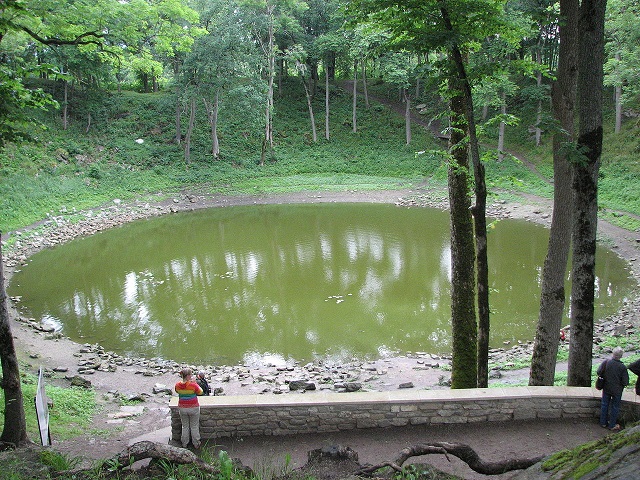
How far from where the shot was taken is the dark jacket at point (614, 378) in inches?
249

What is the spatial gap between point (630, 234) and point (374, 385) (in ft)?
51.4

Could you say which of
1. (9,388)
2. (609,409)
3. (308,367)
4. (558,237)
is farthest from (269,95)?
(609,409)

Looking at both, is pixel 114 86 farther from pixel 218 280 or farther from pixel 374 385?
pixel 374 385

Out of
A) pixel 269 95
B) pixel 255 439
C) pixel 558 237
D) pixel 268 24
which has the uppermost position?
pixel 268 24

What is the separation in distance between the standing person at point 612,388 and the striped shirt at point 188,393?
4.97 m

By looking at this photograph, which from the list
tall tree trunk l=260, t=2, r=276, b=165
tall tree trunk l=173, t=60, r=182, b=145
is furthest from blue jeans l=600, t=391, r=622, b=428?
tall tree trunk l=173, t=60, r=182, b=145

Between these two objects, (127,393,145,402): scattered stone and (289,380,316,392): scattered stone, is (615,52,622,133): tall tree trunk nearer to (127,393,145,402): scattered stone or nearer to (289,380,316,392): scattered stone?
(289,380,316,392): scattered stone

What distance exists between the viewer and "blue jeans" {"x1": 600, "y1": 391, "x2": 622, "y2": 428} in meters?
6.45

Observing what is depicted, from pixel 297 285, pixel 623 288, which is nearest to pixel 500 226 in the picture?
pixel 623 288

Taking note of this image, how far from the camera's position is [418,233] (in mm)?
23438

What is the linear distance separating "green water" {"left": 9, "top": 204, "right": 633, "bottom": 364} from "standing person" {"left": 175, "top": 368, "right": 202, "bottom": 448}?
6.03 m

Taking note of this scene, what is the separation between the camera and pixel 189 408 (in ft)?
21.1

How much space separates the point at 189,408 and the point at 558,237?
5.86 m

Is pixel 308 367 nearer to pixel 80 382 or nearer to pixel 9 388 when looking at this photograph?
pixel 80 382
